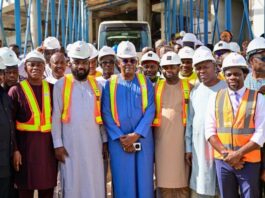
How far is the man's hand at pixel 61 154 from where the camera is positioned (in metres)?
3.88

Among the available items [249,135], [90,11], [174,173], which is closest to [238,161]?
[249,135]

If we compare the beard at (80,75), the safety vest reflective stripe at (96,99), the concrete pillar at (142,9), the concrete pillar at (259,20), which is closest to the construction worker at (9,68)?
the beard at (80,75)

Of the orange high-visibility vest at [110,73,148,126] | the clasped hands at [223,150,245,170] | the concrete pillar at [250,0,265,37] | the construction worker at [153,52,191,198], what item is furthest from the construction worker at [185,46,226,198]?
the concrete pillar at [250,0,265,37]

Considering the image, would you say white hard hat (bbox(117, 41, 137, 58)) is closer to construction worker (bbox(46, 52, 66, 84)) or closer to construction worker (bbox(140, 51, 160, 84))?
construction worker (bbox(140, 51, 160, 84))

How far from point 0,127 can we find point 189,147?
1.81 m

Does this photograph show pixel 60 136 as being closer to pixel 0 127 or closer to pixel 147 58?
pixel 0 127

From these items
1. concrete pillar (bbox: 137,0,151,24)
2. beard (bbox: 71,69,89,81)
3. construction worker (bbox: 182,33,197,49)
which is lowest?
beard (bbox: 71,69,89,81)

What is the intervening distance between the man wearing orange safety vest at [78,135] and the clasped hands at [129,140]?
263 mm

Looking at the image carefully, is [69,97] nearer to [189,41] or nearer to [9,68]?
[9,68]

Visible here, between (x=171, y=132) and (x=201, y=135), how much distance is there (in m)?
0.34

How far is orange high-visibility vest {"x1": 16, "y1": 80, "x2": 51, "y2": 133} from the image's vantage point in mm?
3830

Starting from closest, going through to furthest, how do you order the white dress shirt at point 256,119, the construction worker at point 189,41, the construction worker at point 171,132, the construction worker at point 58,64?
the white dress shirt at point 256,119 → the construction worker at point 171,132 → the construction worker at point 58,64 → the construction worker at point 189,41

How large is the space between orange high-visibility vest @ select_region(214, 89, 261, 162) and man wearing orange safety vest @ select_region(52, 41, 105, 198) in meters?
1.27

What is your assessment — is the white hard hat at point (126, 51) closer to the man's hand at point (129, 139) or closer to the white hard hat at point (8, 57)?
the man's hand at point (129, 139)
